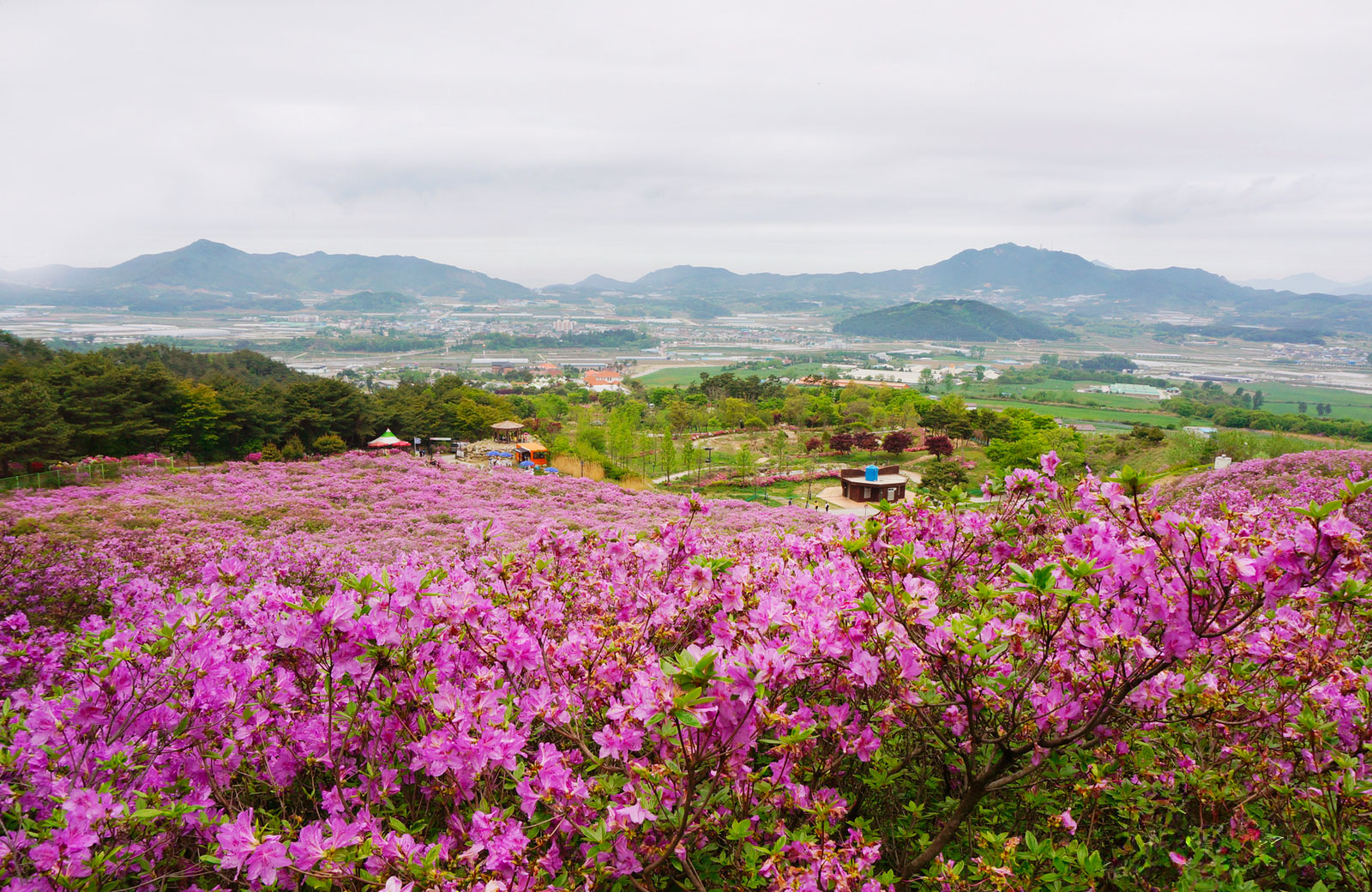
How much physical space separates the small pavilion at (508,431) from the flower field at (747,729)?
31.3 meters

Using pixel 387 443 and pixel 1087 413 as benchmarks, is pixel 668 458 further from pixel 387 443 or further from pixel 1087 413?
pixel 1087 413

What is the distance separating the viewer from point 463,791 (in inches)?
63.8

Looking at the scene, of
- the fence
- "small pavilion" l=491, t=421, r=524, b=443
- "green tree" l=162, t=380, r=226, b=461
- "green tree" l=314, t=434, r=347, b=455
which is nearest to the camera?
the fence

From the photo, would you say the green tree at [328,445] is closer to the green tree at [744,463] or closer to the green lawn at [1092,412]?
the green tree at [744,463]

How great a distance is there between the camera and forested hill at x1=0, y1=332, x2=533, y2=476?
18.0 m

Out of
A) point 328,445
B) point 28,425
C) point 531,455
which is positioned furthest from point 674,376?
point 28,425

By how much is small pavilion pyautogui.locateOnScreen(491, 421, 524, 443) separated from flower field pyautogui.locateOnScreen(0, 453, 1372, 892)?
31.3 m

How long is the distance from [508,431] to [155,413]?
45.7 feet

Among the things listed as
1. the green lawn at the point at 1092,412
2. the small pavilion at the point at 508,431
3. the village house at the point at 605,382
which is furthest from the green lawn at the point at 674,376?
the small pavilion at the point at 508,431

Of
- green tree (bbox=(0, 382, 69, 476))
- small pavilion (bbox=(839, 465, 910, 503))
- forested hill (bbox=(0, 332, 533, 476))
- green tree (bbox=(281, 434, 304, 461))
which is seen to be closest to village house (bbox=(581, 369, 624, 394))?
forested hill (bbox=(0, 332, 533, 476))

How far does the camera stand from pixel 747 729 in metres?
1.50

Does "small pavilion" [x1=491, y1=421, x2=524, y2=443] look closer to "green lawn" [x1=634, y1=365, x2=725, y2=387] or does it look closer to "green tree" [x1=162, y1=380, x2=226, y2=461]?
"green tree" [x1=162, y1=380, x2=226, y2=461]

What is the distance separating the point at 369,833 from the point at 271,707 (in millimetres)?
599

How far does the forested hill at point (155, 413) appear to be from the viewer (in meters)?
18.0
